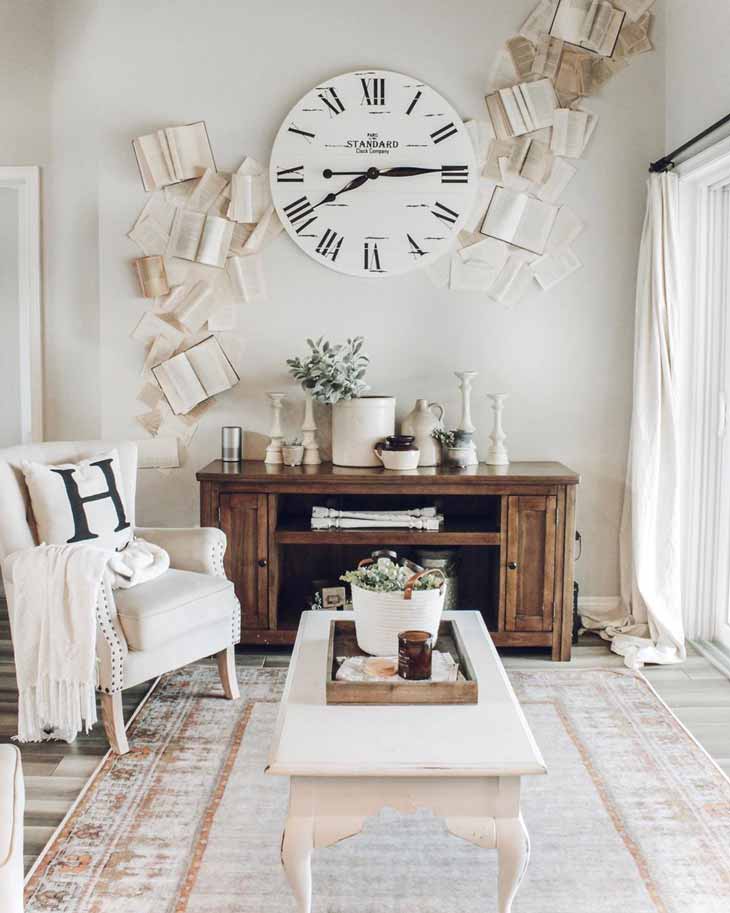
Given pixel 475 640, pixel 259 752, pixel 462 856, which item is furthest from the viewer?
pixel 259 752

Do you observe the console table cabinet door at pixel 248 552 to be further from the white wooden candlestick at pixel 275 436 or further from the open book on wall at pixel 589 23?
the open book on wall at pixel 589 23

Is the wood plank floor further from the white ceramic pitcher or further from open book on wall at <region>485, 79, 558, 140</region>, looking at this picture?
open book on wall at <region>485, 79, 558, 140</region>

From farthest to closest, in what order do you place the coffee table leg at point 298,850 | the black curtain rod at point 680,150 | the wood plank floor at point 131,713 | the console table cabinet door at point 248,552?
the console table cabinet door at point 248,552, the black curtain rod at point 680,150, the wood plank floor at point 131,713, the coffee table leg at point 298,850

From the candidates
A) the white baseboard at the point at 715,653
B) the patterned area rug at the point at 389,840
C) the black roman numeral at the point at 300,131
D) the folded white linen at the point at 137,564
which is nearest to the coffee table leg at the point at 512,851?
the patterned area rug at the point at 389,840

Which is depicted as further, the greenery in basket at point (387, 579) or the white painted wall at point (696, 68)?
the white painted wall at point (696, 68)

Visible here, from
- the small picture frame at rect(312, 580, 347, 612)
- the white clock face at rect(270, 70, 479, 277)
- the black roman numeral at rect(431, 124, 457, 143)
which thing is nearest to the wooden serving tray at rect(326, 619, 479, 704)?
the small picture frame at rect(312, 580, 347, 612)

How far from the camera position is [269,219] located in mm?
3971

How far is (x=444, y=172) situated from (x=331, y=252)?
60 cm

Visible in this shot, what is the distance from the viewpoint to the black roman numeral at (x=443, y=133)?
Result: 391cm

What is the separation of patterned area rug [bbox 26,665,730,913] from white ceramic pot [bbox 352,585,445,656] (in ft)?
1.48

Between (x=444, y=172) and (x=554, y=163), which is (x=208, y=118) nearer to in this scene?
(x=444, y=172)

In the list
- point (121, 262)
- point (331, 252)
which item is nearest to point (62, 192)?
point (121, 262)

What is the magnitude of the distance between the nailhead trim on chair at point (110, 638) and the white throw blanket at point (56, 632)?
0.05 ft

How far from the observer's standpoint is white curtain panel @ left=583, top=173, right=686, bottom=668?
3664 millimetres
